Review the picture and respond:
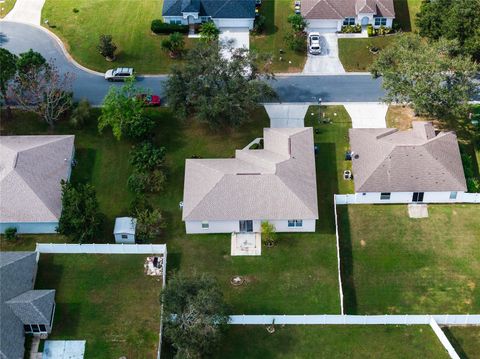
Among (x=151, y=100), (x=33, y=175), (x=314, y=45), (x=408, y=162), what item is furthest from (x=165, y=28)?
(x=408, y=162)

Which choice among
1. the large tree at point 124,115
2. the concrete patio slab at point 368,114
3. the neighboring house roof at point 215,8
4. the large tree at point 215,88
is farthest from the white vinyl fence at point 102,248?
the neighboring house roof at point 215,8

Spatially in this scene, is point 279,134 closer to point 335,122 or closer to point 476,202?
point 335,122

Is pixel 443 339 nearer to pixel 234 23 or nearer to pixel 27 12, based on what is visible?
pixel 234 23

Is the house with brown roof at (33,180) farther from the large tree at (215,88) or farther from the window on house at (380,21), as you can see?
the window on house at (380,21)

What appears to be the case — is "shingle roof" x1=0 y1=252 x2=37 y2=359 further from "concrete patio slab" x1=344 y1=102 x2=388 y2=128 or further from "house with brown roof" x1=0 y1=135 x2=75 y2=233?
"concrete patio slab" x1=344 y1=102 x2=388 y2=128

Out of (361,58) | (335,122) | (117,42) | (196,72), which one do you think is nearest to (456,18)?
(361,58)

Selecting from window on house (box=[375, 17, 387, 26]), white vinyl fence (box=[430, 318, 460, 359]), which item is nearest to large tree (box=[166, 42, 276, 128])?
window on house (box=[375, 17, 387, 26])
